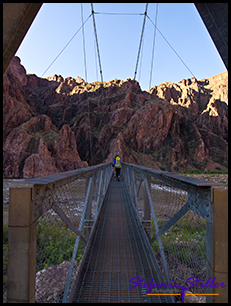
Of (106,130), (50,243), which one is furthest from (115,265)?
(106,130)

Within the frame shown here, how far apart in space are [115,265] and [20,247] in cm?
148

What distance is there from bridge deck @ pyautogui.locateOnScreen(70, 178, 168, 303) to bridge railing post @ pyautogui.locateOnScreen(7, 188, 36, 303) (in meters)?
0.83

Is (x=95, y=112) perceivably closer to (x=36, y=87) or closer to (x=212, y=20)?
(x=36, y=87)

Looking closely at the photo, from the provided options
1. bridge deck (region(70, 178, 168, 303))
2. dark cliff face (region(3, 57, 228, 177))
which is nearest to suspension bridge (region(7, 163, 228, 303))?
bridge deck (region(70, 178, 168, 303))

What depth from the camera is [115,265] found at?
196cm

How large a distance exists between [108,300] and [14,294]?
37.6 inches

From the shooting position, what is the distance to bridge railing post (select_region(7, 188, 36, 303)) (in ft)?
2.73

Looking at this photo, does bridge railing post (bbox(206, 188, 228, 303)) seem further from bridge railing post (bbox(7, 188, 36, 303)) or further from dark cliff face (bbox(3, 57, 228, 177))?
dark cliff face (bbox(3, 57, 228, 177))

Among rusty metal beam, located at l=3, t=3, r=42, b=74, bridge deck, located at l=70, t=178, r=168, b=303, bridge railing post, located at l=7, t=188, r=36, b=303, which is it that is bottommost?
bridge deck, located at l=70, t=178, r=168, b=303

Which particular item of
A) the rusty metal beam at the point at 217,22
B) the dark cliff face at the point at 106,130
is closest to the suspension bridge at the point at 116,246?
the rusty metal beam at the point at 217,22

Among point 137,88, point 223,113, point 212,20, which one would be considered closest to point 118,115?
point 137,88

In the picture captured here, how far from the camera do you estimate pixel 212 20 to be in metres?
→ 2.14

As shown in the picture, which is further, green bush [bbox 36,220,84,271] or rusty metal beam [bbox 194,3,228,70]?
rusty metal beam [bbox 194,3,228,70]

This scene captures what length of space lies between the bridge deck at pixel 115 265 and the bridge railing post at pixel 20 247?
835mm
